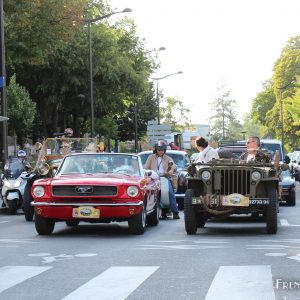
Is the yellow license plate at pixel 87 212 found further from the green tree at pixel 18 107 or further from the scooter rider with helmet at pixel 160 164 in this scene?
the green tree at pixel 18 107

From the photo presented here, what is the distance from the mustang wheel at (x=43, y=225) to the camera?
15.3m

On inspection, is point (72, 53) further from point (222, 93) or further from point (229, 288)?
point (222, 93)

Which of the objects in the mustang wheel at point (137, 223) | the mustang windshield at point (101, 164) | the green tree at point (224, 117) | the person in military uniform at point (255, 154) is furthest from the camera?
the green tree at point (224, 117)

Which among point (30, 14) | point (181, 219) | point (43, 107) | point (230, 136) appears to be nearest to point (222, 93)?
point (230, 136)

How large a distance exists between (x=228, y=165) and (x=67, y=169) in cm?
297

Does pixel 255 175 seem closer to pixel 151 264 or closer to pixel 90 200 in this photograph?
pixel 90 200

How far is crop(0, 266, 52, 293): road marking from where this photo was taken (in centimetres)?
926

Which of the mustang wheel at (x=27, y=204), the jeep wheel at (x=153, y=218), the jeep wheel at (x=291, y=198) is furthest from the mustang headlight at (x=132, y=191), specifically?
the jeep wheel at (x=291, y=198)

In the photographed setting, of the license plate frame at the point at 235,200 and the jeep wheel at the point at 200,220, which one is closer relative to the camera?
the license plate frame at the point at 235,200

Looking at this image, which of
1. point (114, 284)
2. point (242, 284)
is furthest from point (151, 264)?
point (242, 284)

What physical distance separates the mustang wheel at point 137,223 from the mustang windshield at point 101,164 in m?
1.12

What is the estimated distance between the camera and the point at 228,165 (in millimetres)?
15102

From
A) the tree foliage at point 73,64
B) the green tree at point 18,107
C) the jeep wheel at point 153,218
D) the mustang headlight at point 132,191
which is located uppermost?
the tree foliage at point 73,64

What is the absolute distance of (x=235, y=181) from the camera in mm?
14977
